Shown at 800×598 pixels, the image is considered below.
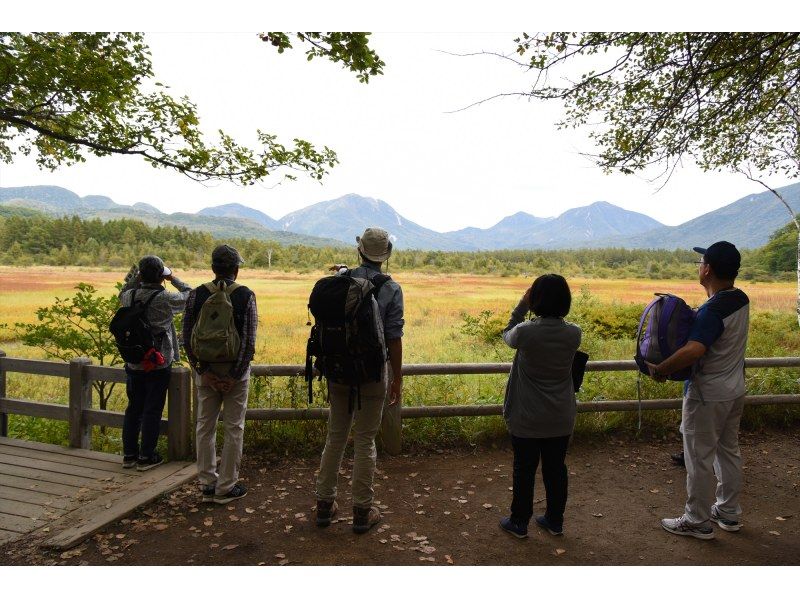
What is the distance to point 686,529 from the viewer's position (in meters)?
3.42

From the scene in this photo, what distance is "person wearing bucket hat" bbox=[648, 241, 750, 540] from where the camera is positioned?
3.20m

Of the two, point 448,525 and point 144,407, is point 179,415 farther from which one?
point 448,525

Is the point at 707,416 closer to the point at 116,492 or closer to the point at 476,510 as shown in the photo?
the point at 476,510

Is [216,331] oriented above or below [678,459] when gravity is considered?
above

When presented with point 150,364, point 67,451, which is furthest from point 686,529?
point 67,451

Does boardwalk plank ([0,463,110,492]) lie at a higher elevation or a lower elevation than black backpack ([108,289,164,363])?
lower

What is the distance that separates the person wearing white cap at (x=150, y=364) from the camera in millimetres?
4117

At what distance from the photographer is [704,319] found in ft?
10.5

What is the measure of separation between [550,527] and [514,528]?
26cm

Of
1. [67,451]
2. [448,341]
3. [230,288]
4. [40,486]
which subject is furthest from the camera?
[448,341]

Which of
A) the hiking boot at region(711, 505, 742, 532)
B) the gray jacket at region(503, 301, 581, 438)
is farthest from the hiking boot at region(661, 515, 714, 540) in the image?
the gray jacket at region(503, 301, 581, 438)

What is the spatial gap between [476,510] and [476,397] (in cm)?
226

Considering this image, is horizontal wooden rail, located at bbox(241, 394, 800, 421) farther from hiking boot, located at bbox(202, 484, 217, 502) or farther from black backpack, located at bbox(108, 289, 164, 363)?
black backpack, located at bbox(108, 289, 164, 363)

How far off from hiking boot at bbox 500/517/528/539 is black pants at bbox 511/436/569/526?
34 mm
